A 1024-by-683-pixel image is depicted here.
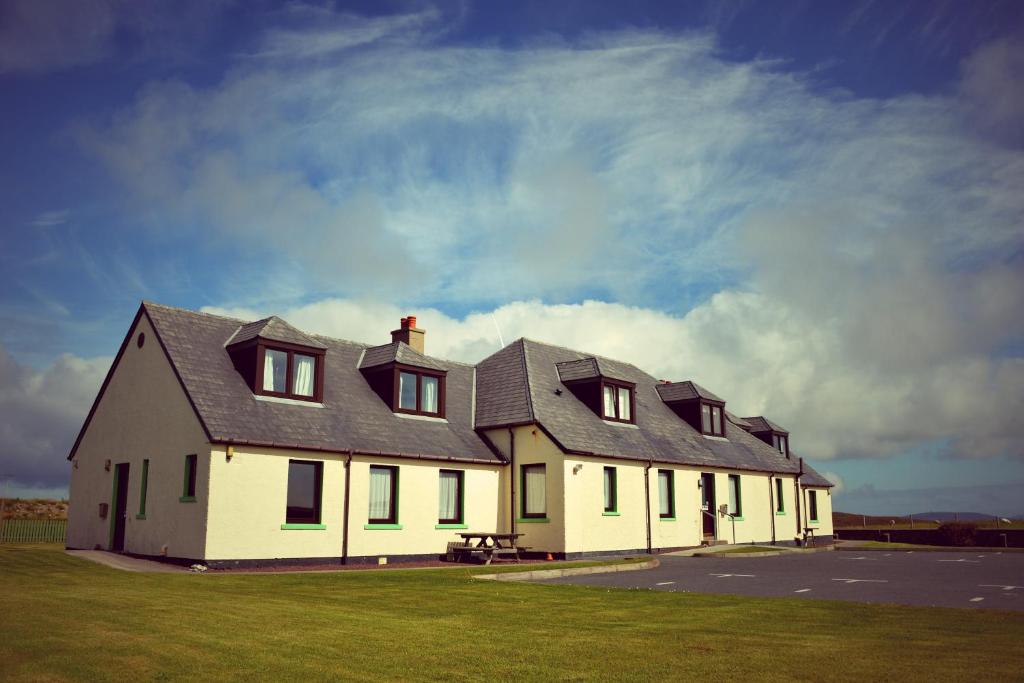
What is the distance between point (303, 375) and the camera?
990 inches

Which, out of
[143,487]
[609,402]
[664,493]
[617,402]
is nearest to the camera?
[143,487]

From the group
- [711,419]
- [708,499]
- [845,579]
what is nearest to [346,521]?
[845,579]

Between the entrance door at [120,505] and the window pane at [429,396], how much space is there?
31.5ft

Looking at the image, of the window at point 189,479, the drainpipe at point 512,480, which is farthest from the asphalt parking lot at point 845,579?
the window at point 189,479

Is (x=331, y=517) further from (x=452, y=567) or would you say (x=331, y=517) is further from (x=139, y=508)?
(x=139, y=508)

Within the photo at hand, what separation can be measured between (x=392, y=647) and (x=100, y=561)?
15017mm

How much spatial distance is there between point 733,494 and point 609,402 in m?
8.00

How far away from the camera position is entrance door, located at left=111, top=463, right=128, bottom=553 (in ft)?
80.0

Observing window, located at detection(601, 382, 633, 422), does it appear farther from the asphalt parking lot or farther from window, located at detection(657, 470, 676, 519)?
the asphalt parking lot

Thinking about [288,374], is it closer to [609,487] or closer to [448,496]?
[448,496]

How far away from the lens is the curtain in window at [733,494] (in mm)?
35062

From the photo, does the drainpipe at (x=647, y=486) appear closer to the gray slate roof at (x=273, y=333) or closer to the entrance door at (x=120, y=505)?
the gray slate roof at (x=273, y=333)

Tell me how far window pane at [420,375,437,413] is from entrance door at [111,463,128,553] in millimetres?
9609

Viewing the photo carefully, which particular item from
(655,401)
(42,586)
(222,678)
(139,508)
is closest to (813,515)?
(655,401)
